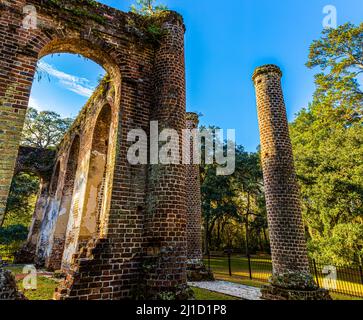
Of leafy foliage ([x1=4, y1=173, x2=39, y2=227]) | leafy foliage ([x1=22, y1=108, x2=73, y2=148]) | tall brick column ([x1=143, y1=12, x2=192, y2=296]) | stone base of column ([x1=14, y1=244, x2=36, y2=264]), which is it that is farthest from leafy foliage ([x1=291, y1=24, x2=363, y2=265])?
leafy foliage ([x1=22, y1=108, x2=73, y2=148])

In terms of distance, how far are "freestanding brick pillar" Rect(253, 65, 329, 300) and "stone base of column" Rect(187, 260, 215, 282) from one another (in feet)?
15.3

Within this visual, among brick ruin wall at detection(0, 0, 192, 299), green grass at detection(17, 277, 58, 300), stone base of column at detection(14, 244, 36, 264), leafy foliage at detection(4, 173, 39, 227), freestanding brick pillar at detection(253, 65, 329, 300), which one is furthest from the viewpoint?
leafy foliage at detection(4, 173, 39, 227)

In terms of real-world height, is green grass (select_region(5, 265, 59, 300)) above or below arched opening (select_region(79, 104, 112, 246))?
below

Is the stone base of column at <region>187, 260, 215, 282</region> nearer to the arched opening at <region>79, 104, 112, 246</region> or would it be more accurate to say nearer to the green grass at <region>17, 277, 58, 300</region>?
the arched opening at <region>79, 104, 112, 246</region>

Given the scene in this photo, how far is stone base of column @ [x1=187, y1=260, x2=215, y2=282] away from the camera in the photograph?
11453 millimetres

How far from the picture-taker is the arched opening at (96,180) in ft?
27.7

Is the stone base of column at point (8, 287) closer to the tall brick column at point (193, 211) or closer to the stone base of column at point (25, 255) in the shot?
the tall brick column at point (193, 211)

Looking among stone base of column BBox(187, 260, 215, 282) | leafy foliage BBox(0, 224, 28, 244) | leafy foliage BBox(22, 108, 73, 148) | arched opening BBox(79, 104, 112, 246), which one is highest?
leafy foliage BBox(22, 108, 73, 148)

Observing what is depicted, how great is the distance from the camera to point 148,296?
4934 millimetres

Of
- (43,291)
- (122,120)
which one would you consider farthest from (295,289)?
(43,291)

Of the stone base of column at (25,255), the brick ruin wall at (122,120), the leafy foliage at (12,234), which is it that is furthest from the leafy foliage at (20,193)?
the brick ruin wall at (122,120)

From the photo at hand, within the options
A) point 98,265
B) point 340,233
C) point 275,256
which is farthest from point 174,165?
point 340,233

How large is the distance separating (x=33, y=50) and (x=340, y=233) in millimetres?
15555

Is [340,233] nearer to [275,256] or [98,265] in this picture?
[275,256]
